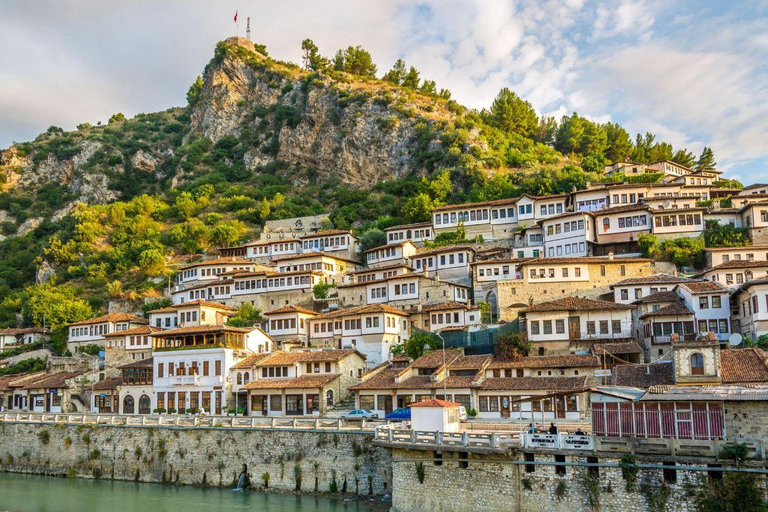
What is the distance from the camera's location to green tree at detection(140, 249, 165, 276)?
251 ft

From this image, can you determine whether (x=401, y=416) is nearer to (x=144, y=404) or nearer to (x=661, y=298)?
(x=661, y=298)

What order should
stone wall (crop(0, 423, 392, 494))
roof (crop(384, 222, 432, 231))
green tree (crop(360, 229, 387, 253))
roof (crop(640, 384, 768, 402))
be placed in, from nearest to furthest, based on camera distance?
roof (crop(640, 384, 768, 402))
stone wall (crop(0, 423, 392, 494))
roof (crop(384, 222, 432, 231))
green tree (crop(360, 229, 387, 253))

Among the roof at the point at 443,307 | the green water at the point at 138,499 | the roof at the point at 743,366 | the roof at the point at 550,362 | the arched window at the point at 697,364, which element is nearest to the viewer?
the roof at the point at 743,366

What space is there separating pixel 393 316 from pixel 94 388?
82.1ft

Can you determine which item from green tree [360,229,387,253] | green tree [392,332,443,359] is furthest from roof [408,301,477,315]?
green tree [360,229,387,253]

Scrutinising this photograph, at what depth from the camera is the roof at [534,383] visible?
34125 mm

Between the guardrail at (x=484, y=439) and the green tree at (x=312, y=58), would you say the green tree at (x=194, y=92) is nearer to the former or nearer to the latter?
the green tree at (x=312, y=58)

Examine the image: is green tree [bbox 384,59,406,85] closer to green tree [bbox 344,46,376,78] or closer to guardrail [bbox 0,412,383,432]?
green tree [bbox 344,46,376,78]

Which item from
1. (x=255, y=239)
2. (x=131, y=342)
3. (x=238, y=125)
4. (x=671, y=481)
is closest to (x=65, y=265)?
(x=255, y=239)

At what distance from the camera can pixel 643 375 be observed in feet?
102

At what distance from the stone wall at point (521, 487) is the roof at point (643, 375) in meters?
8.81

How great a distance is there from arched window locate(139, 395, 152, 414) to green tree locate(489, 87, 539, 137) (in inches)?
2993

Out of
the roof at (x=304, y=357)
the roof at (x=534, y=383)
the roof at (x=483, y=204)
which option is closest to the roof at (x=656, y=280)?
the roof at (x=534, y=383)

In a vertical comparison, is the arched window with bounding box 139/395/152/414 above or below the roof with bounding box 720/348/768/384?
below
